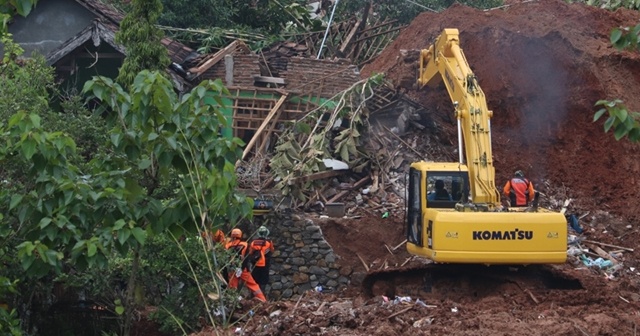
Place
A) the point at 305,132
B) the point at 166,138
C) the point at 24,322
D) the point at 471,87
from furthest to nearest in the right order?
the point at 305,132, the point at 471,87, the point at 24,322, the point at 166,138

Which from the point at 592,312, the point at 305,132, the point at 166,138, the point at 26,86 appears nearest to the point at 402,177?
the point at 305,132

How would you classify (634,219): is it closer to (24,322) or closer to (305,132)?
(305,132)

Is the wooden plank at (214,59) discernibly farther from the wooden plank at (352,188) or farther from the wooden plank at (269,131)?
the wooden plank at (352,188)

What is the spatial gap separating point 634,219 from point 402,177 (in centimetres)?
480

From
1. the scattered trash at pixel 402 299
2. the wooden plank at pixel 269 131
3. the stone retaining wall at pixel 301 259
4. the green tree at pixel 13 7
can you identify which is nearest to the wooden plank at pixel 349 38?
the wooden plank at pixel 269 131

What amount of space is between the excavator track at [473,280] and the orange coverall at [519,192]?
126 centimetres

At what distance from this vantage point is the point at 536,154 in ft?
74.5

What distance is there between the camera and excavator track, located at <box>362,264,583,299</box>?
1557 centimetres

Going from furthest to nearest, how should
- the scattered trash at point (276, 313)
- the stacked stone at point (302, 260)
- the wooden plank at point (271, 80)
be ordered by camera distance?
1. the wooden plank at point (271, 80)
2. the stacked stone at point (302, 260)
3. the scattered trash at point (276, 313)

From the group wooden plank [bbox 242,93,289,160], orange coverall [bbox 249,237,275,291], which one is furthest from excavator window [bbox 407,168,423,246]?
wooden plank [bbox 242,93,289,160]

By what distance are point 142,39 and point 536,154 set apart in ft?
31.3

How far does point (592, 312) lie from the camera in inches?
561

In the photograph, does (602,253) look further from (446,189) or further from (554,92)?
(446,189)

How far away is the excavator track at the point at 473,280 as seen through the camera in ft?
51.1
